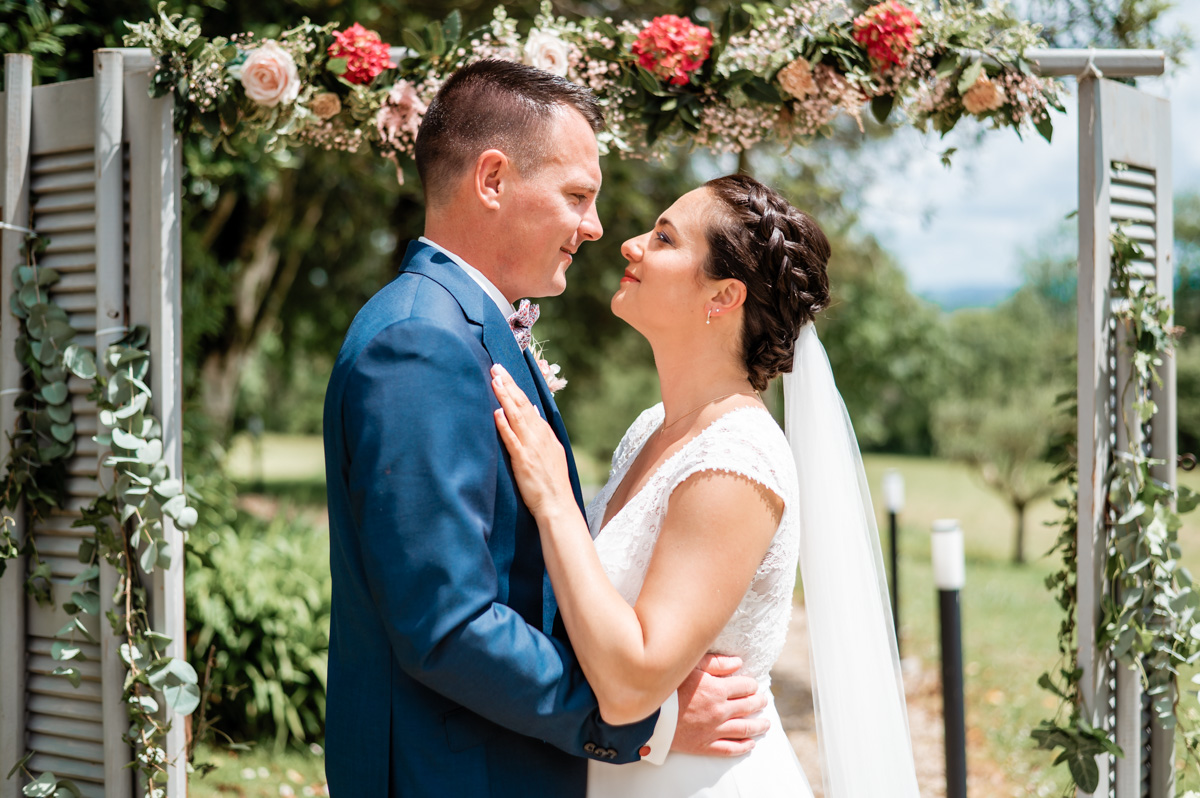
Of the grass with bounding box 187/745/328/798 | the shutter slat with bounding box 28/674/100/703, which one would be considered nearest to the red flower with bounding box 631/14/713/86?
the shutter slat with bounding box 28/674/100/703

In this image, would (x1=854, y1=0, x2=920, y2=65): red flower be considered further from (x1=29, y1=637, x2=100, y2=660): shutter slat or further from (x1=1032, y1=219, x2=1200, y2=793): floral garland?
(x1=29, y1=637, x2=100, y2=660): shutter slat

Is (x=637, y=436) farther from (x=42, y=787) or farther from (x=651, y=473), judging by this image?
(x=42, y=787)

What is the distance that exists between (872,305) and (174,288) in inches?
640

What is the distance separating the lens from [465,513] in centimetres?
169

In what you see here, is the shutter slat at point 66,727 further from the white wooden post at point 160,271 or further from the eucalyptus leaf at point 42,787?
the white wooden post at point 160,271

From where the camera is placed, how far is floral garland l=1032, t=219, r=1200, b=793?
313cm

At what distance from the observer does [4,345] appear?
9.73 feet

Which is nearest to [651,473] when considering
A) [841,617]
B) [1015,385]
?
[841,617]

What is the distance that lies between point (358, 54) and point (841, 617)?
2.35 m

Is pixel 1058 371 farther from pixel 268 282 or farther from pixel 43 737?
pixel 43 737

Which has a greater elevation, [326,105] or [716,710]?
[326,105]

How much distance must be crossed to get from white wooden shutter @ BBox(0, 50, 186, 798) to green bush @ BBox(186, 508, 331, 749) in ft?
8.03

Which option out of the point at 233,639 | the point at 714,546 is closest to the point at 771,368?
the point at 714,546

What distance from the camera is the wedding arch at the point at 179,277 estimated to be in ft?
9.55
